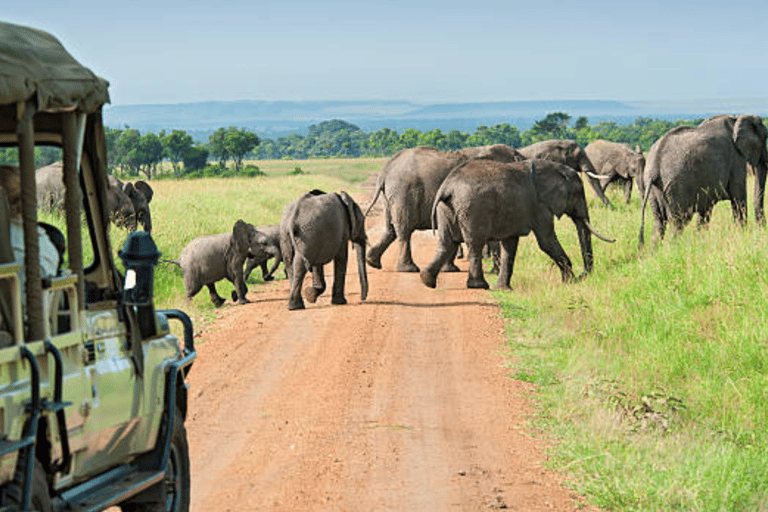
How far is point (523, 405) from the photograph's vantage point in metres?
10.4

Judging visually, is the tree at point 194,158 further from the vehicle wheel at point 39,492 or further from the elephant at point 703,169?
the vehicle wheel at point 39,492

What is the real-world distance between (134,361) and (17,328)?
1.32m

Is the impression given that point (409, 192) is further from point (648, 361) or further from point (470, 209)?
point (648, 361)

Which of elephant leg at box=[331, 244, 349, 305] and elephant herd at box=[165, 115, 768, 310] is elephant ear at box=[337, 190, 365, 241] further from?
elephant leg at box=[331, 244, 349, 305]

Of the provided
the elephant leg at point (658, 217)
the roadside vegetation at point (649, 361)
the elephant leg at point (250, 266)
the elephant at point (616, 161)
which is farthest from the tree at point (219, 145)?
the elephant leg at point (250, 266)

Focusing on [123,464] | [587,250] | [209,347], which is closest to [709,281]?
[587,250]

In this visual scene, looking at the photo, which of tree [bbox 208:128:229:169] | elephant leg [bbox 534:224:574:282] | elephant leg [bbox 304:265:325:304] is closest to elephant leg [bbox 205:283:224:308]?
elephant leg [bbox 304:265:325:304]

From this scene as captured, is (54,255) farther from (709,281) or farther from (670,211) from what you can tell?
(670,211)

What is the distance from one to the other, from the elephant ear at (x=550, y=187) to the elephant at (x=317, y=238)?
11.4ft

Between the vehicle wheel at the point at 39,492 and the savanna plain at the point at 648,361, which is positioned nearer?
the vehicle wheel at the point at 39,492

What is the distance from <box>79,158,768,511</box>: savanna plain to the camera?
326 inches

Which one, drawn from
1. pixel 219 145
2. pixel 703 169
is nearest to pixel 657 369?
pixel 703 169

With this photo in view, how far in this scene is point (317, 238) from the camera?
16031 millimetres

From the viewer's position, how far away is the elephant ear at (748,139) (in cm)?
2092
